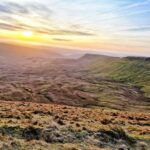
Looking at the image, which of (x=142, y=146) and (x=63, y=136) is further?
(x=142, y=146)

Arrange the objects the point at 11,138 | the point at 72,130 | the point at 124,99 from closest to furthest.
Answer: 1. the point at 11,138
2. the point at 72,130
3. the point at 124,99

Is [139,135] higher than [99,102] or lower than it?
higher

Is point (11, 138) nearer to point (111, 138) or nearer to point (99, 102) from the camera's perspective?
point (111, 138)

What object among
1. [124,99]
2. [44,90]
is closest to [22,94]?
[44,90]

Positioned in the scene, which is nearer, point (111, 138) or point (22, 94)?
point (111, 138)

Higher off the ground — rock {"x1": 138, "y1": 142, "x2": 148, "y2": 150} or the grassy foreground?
the grassy foreground

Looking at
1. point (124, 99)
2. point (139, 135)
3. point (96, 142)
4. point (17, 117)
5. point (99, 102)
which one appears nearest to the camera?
→ point (96, 142)

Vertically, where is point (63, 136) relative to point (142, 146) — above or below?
above

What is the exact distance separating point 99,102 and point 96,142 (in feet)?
365

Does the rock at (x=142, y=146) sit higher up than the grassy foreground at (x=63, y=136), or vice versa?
the grassy foreground at (x=63, y=136)

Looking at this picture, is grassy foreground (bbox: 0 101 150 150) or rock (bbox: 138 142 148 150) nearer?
grassy foreground (bbox: 0 101 150 150)

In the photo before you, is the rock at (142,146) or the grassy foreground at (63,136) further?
the rock at (142,146)

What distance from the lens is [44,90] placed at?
160 meters

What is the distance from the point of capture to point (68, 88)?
172 meters
